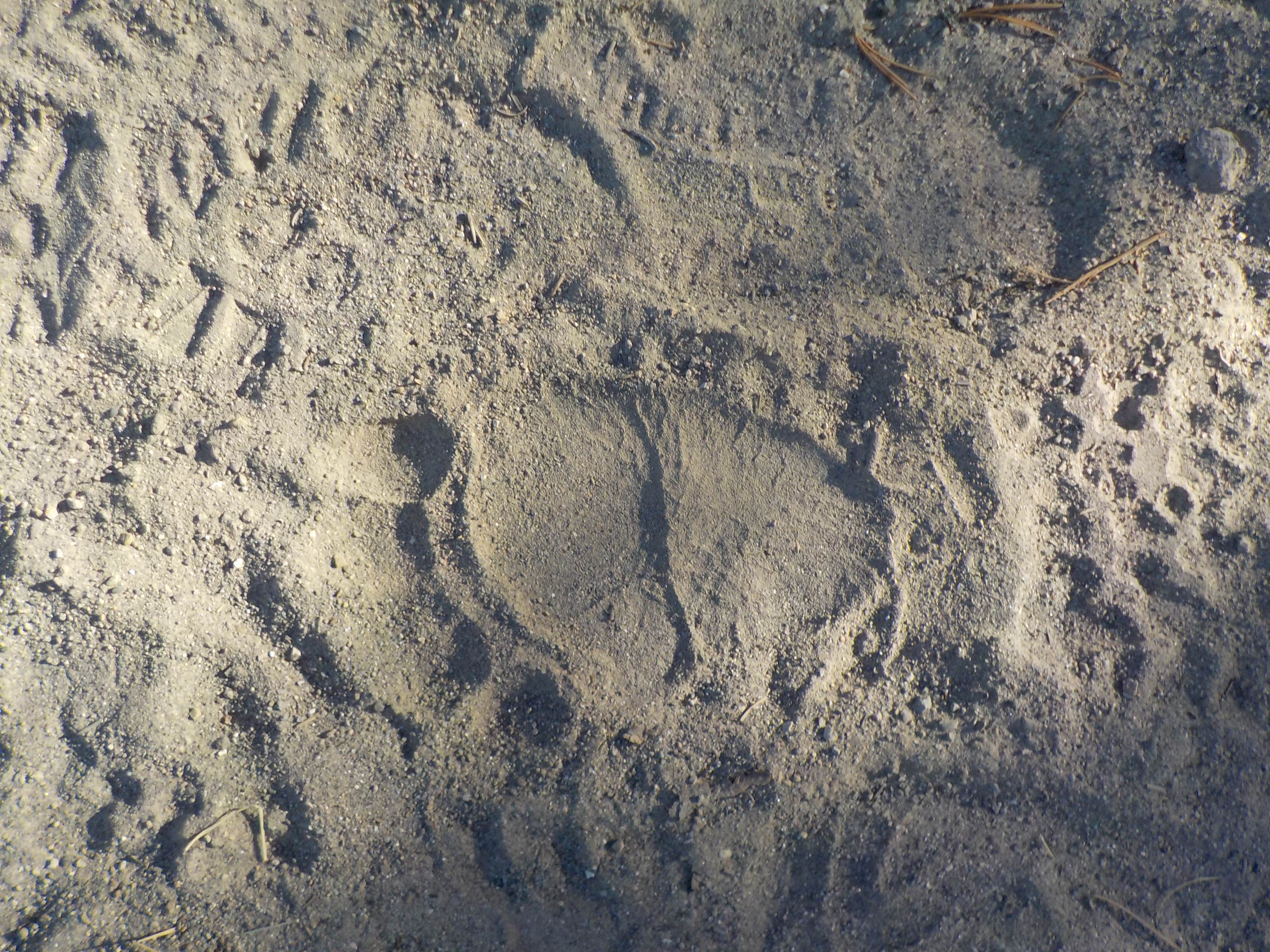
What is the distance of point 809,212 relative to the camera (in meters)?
1.70

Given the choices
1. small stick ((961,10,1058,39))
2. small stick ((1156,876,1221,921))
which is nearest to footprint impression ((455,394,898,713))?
small stick ((1156,876,1221,921))

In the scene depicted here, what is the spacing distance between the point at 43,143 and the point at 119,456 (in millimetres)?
760

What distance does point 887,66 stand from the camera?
66.4 inches

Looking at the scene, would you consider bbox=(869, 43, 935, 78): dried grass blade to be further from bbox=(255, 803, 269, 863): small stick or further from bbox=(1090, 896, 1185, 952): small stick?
bbox=(255, 803, 269, 863): small stick

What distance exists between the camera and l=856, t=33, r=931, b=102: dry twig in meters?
1.69

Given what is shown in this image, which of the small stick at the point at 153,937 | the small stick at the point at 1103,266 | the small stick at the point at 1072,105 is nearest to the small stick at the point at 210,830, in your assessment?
the small stick at the point at 153,937

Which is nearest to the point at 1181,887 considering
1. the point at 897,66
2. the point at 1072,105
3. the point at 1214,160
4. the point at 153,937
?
the point at 1214,160

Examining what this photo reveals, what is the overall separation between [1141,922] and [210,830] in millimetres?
2221

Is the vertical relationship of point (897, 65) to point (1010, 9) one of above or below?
below

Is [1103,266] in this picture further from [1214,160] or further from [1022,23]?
[1022,23]

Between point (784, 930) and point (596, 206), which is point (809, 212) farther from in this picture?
point (784, 930)

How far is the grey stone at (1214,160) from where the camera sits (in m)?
1.69

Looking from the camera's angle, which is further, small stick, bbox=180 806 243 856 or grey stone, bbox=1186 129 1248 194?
grey stone, bbox=1186 129 1248 194

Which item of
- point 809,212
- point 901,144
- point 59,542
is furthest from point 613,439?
point 59,542
